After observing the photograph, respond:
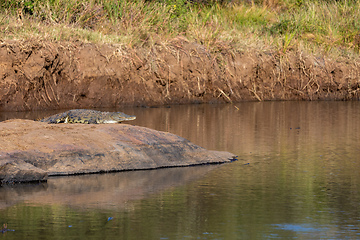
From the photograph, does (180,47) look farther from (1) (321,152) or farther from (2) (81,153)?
(2) (81,153)

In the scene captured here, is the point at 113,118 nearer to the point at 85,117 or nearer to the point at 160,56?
the point at 85,117

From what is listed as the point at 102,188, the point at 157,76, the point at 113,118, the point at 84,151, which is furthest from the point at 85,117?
the point at 157,76

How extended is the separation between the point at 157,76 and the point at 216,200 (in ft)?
43.9

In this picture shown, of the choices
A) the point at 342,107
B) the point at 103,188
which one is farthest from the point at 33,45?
the point at 103,188

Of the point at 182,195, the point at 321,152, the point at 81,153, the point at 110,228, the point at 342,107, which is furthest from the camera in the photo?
the point at 342,107

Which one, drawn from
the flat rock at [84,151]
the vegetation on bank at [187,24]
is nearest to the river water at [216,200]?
the flat rock at [84,151]

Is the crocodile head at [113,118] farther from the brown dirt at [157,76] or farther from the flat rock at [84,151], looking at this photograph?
the brown dirt at [157,76]

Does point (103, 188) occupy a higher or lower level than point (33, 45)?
lower

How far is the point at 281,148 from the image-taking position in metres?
10.3

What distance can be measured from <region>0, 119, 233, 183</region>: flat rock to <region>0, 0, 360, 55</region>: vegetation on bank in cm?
961

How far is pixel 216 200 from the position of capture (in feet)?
21.1

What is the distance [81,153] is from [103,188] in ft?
3.61

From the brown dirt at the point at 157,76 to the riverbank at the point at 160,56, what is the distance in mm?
Result: 29

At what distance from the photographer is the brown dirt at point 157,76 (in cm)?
1752
